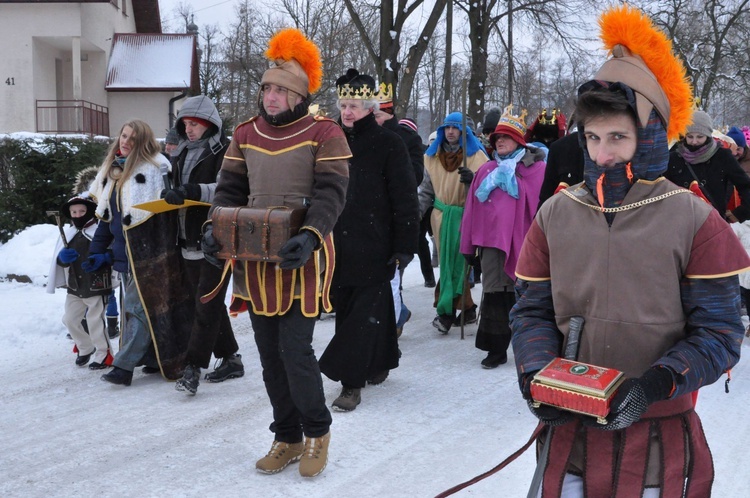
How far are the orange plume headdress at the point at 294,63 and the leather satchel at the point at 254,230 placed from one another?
642 millimetres

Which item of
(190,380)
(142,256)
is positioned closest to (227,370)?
(190,380)

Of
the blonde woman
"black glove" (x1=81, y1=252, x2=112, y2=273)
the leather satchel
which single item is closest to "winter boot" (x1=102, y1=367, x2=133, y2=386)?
the blonde woman

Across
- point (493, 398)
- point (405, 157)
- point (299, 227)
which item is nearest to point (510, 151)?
point (405, 157)

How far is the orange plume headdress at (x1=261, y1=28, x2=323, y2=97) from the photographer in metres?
3.82

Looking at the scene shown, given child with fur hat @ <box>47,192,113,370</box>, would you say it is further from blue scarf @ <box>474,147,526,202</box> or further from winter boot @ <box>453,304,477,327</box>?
winter boot @ <box>453,304,477,327</box>

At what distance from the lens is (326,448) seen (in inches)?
153

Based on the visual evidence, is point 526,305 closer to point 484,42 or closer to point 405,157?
point 405,157

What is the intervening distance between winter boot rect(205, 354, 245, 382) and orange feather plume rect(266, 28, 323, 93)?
237 cm

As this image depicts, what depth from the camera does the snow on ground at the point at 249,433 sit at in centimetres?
381

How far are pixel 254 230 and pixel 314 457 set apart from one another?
117 cm

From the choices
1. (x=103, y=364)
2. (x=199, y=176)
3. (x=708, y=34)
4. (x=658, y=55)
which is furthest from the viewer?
(x=708, y=34)

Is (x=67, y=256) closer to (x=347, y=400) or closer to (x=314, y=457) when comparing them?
(x=347, y=400)

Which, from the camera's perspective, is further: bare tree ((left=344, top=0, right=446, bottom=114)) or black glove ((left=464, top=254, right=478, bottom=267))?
bare tree ((left=344, top=0, right=446, bottom=114))

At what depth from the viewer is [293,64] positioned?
3.91 m
